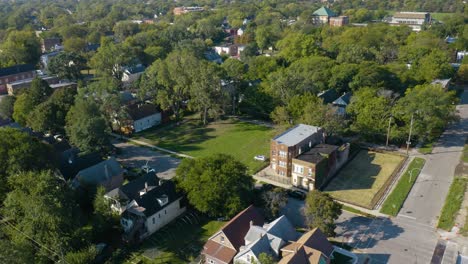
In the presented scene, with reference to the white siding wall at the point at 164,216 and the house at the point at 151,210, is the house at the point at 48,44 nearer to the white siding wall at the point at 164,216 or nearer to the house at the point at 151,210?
the house at the point at 151,210

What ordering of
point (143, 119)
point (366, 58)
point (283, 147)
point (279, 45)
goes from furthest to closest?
point (279, 45) < point (366, 58) < point (143, 119) < point (283, 147)

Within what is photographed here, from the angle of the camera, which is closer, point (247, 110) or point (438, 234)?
point (438, 234)

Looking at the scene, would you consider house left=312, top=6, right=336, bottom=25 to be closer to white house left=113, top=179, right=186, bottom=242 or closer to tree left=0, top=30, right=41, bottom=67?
tree left=0, top=30, right=41, bottom=67

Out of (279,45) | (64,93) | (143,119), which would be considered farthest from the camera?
(279,45)

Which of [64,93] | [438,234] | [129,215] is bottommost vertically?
[438,234]

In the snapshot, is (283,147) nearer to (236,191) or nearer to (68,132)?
(236,191)

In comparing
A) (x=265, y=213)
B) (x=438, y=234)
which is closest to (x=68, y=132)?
(x=265, y=213)
